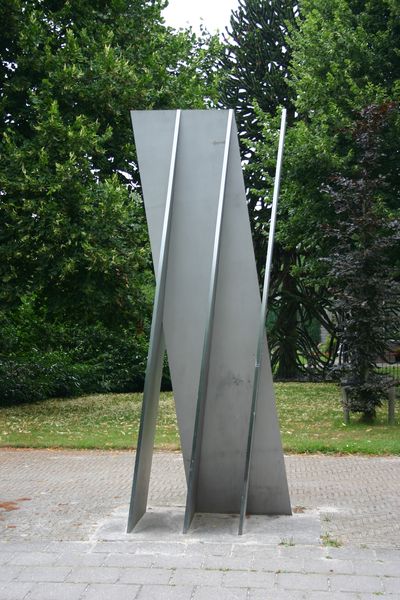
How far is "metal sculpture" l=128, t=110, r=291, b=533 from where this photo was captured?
23.1 feet

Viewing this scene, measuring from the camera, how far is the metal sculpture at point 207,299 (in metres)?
7.04

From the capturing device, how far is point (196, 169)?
716 cm

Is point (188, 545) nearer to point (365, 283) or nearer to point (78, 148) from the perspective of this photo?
point (365, 283)

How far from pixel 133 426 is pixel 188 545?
30.1ft

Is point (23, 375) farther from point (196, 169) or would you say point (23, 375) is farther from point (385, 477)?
point (196, 169)

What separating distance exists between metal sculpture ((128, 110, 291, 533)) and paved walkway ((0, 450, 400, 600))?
1.57ft

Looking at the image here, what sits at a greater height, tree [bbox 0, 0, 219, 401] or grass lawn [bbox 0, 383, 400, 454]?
tree [bbox 0, 0, 219, 401]

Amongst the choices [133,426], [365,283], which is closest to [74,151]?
[133,426]

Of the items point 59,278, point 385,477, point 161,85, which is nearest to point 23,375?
point 59,278

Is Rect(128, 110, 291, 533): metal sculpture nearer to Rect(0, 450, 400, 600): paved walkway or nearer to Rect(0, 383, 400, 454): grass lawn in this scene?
Rect(0, 450, 400, 600): paved walkway

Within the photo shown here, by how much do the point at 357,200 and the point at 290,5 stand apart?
13.3 metres

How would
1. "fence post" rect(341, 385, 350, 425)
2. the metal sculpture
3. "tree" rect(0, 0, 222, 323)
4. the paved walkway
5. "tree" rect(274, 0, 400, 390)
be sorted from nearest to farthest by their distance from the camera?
the paved walkway < the metal sculpture < "tree" rect(0, 0, 222, 323) < "fence post" rect(341, 385, 350, 425) < "tree" rect(274, 0, 400, 390)

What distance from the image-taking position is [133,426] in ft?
50.5

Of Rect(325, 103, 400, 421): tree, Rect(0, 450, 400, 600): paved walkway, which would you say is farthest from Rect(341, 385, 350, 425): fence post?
Rect(0, 450, 400, 600): paved walkway
